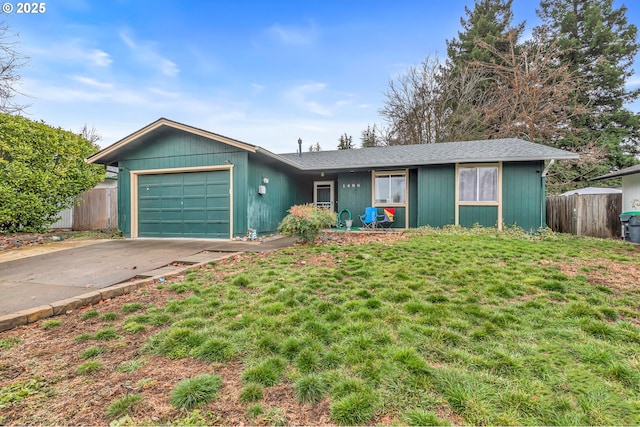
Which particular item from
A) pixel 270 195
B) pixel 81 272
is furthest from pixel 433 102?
pixel 81 272

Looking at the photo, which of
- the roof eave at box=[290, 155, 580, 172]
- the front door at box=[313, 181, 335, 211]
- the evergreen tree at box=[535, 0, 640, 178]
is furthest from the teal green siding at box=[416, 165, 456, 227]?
the evergreen tree at box=[535, 0, 640, 178]

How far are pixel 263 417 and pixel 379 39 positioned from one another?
44.6 ft

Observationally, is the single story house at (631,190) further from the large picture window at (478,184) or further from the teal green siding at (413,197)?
the teal green siding at (413,197)

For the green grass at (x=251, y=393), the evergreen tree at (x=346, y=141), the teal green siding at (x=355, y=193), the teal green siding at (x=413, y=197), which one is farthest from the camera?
the evergreen tree at (x=346, y=141)

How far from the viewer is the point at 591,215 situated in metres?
8.71

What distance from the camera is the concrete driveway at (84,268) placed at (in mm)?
3459

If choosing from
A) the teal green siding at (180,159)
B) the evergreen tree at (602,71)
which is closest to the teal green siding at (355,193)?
the teal green siding at (180,159)

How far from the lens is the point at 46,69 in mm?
9250

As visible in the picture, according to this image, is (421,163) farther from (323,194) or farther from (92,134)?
(92,134)

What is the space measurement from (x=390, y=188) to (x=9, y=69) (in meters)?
13.4

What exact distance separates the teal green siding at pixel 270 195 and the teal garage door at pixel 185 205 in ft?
2.38

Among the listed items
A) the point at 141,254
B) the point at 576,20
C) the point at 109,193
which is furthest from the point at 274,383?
the point at 576,20

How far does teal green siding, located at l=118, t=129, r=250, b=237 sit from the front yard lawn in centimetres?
440

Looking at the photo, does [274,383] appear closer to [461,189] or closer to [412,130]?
[461,189]
